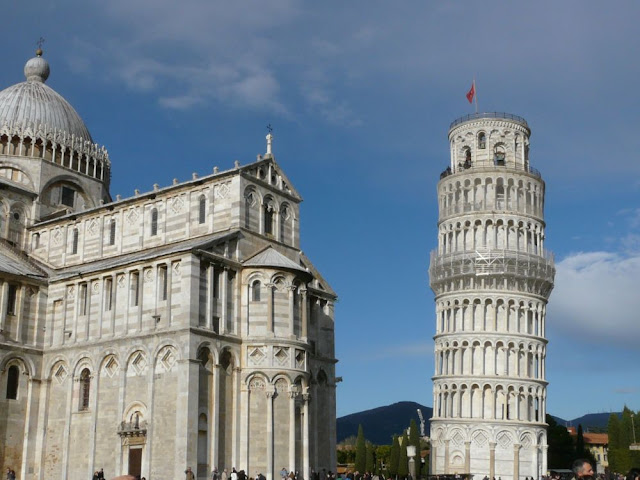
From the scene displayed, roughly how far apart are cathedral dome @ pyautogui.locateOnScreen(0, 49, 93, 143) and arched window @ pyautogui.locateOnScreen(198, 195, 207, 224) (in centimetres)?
1573

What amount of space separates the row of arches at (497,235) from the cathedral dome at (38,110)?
33931 mm

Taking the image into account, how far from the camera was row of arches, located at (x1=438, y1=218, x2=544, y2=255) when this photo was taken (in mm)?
74938

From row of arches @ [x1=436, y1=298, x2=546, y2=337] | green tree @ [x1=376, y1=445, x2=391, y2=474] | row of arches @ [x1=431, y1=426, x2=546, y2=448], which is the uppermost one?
row of arches @ [x1=436, y1=298, x2=546, y2=337]

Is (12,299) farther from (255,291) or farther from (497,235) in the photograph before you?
(497,235)

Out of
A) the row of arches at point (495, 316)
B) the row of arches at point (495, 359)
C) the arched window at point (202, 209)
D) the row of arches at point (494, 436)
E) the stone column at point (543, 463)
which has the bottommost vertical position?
the stone column at point (543, 463)

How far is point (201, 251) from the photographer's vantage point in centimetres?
4103

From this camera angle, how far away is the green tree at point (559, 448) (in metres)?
83.7

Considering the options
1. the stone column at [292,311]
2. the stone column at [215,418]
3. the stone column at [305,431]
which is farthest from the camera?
the stone column at [292,311]

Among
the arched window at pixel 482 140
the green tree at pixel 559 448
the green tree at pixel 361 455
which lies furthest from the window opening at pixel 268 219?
the green tree at pixel 559 448

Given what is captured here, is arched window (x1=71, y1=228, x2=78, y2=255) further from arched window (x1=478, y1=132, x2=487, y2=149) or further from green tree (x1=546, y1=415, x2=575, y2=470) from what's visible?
green tree (x1=546, y1=415, x2=575, y2=470)

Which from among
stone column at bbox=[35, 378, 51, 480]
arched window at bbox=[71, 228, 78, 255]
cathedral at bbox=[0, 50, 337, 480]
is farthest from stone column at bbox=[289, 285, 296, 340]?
arched window at bbox=[71, 228, 78, 255]

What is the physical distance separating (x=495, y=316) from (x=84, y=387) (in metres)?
39.9

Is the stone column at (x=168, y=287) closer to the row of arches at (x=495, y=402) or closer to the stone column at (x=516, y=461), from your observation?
the row of arches at (x=495, y=402)

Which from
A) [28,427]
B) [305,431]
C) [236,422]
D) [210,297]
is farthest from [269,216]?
[28,427]
